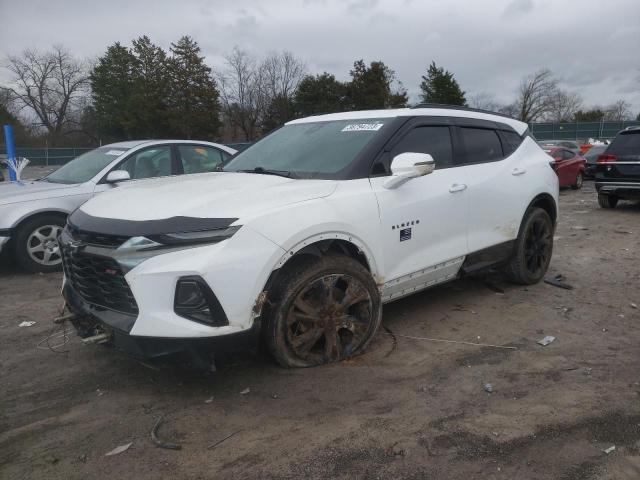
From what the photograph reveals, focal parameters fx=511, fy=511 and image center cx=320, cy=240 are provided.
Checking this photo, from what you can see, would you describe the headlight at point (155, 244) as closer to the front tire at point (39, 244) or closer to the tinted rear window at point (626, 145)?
the front tire at point (39, 244)

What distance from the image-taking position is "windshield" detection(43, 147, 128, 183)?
663 centimetres

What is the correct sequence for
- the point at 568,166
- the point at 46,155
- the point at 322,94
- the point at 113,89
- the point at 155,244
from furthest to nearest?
the point at 113,89, the point at 322,94, the point at 46,155, the point at 568,166, the point at 155,244

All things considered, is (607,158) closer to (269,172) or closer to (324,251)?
(269,172)

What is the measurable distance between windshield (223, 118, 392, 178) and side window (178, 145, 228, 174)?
265cm

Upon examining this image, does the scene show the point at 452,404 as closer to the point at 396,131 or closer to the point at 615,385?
the point at 615,385

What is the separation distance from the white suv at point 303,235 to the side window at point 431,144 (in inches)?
0.5

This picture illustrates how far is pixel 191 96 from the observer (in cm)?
4812

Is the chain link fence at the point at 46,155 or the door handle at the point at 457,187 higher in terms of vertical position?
the chain link fence at the point at 46,155

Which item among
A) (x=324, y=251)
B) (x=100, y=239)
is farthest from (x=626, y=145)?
(x=100, y=239)

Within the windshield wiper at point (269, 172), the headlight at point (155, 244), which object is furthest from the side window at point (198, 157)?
the headlight at point (155, 244)

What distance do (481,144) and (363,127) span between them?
4.57 ft

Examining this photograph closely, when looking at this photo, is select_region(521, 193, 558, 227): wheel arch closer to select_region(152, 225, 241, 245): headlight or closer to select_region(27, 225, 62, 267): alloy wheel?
select_region(152, 225, 241, 245): headlight

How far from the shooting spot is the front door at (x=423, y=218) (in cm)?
370

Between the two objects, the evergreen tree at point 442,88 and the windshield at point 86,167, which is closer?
the windshield at point 86,167
